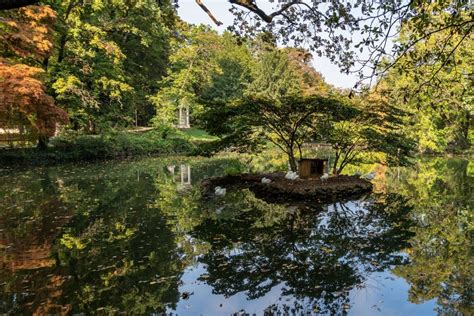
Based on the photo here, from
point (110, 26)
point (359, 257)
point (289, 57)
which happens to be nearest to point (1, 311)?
point (359, 257)

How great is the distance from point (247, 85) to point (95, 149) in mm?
25777

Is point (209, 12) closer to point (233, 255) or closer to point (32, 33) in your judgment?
point (233, 255)

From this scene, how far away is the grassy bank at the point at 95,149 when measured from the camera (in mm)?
18922

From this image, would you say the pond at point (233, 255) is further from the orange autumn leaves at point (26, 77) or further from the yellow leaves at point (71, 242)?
the orange autumn leaves at point (26, 77)

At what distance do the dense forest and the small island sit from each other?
3.68 ft

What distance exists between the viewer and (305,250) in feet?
19.7

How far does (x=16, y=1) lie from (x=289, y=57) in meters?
41.7

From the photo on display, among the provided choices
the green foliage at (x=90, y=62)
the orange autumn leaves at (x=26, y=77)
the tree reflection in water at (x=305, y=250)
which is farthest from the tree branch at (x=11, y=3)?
A: the green foliage at (x=90, y=62)

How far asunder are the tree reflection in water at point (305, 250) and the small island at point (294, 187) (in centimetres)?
116

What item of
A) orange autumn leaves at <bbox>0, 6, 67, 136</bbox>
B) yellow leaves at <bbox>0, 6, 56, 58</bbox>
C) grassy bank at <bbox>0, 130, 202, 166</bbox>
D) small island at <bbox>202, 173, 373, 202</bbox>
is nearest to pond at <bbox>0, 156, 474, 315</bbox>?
small island at <bbox>202, 173, 373, 202</bbox>

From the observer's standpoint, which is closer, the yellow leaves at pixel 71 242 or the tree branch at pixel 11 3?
the tree branch at pixel 11 3

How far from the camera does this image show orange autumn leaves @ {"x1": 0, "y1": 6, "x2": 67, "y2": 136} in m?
13.8

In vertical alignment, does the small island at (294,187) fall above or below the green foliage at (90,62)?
below

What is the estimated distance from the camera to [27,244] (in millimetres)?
6398
